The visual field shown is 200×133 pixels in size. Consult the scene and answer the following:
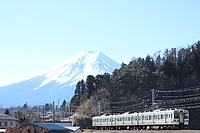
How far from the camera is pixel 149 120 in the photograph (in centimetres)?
4025

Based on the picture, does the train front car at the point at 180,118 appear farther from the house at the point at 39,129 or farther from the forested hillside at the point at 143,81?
the forested hillside at the point at 143,81

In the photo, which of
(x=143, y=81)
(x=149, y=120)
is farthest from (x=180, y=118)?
(x=143, y=81)

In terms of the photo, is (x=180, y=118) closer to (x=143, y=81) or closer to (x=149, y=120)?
(x=149, y=120)

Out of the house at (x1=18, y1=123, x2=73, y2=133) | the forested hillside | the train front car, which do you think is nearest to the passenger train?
the train front car

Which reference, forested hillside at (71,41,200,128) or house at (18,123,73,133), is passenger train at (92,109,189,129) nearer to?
forested hillside at (71,41,200,128)

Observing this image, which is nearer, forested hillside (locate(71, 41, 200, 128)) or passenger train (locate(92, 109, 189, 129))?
passenger train (locate(92, 109, 189, 129))

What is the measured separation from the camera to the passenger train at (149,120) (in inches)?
1447

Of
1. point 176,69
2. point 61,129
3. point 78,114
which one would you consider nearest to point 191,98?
point 176,69

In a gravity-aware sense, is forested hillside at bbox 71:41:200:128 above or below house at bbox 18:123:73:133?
above

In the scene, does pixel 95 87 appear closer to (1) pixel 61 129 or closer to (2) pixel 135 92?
(2) pixel 135 92

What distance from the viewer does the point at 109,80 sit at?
64.9 m

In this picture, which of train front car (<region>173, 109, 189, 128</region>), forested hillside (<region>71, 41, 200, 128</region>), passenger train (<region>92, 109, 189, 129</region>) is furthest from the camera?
forested hillside (<region>71, 41, 200, 128</region>)

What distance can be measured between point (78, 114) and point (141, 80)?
10.8 metres

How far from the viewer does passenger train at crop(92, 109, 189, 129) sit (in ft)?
121
